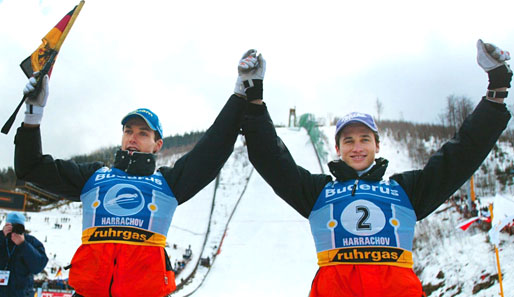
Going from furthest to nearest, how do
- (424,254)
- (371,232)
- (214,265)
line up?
1. (214,265)
2. (424,254)
3. (371,232)

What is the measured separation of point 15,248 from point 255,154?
342 cm

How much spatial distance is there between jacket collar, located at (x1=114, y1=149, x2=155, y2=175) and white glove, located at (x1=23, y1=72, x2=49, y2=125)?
0.55m

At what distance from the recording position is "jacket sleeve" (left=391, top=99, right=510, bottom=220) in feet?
7.99

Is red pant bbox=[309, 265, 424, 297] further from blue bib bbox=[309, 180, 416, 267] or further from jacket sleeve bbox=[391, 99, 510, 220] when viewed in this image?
jacket sleeve bbox=[391, 99, 510, 220]

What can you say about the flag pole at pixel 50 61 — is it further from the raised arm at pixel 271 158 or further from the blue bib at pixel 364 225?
the blue bib at pixel 364 225

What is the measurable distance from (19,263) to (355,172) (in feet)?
12.8

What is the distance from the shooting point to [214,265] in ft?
52.7

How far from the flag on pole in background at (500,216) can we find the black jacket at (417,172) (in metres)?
6.37

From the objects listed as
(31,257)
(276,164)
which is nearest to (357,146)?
(276,164)

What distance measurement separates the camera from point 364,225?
2355 mm

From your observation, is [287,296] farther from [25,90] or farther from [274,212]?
[25,90]

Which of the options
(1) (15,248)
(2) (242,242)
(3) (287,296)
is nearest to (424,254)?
(3) (287,296)

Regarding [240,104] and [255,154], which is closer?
[255,154]

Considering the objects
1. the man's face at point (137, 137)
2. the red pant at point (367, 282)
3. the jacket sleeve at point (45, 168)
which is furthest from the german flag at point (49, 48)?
the red pant at point (367, 282)
